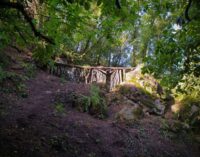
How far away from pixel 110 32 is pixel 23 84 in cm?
634

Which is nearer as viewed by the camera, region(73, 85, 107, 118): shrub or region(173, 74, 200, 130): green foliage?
region(73, 85, 107, 118): shrub

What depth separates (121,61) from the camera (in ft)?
81.0

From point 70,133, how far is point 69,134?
0.09 m

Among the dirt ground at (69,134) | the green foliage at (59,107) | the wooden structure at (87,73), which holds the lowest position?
the dirt ground at (69,134)

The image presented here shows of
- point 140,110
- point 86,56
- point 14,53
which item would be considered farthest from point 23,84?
point 86,56

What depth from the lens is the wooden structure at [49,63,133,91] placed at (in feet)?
45.5

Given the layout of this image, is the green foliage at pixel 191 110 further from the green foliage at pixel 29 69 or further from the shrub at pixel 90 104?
the green foliage at pixel 29 69

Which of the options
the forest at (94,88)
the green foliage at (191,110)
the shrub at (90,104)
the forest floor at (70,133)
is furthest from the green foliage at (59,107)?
the green foliage at (191,110)

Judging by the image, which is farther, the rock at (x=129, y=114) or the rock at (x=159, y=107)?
the rock at (x=159, y=107)

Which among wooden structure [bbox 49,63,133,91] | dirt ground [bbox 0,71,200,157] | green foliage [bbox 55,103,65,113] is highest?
wooden structure [bbox 49,63,133,91]

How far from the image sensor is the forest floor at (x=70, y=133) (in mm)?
6664

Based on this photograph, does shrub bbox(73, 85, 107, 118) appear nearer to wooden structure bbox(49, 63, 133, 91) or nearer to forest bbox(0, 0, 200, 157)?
forest bbox(0, 0, 200, 157)

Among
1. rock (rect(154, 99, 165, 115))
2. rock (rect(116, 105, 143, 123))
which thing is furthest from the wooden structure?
rock (rect(116, 105, 143, 123))

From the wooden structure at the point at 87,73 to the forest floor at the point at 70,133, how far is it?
8.73 feet
